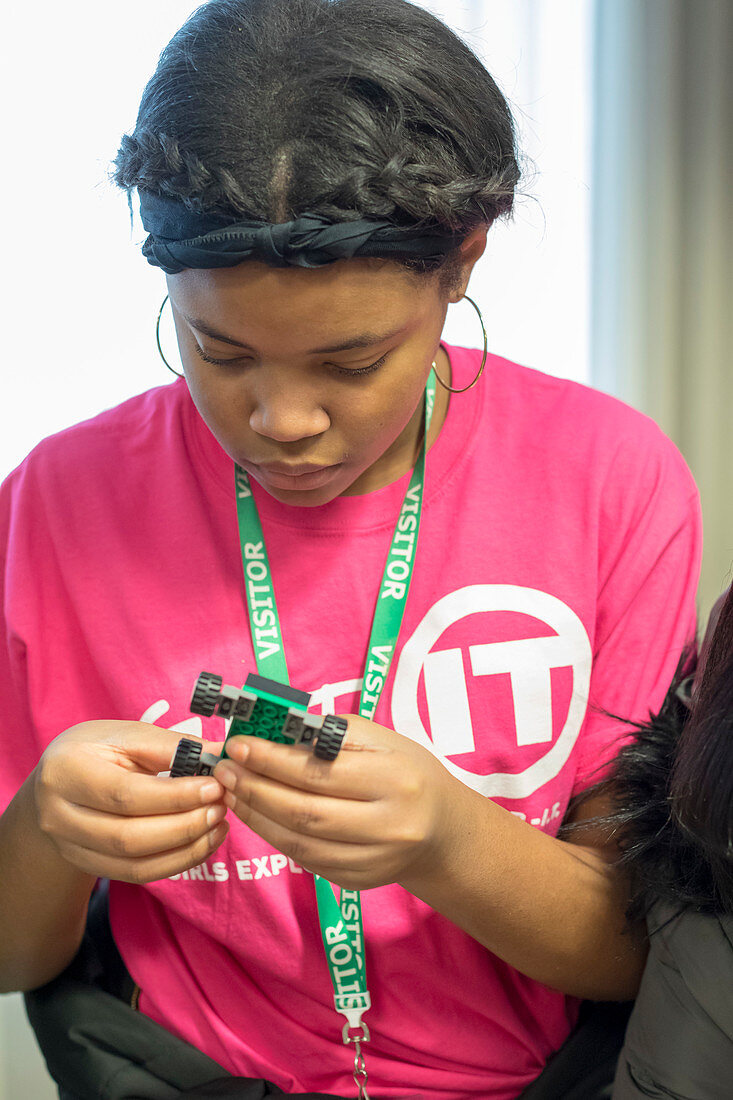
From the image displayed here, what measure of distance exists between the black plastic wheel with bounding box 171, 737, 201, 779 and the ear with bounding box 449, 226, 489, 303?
1.51 feet

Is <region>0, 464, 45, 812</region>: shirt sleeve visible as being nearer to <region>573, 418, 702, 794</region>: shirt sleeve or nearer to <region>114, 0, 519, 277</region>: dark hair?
<region>114, 0, 519, 277</region>: dark hair

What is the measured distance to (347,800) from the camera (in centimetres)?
78

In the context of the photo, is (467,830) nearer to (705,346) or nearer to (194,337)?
(194,337)

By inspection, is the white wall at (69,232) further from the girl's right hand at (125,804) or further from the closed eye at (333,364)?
the girl's right hand at (125,804)

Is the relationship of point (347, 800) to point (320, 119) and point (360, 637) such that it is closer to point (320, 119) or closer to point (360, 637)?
point (360, 637)

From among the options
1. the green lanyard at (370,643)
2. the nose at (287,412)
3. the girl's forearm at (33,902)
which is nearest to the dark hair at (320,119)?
the nose at (287,412)

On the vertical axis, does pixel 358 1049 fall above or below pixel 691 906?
below

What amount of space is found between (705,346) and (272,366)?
1754 millimetres

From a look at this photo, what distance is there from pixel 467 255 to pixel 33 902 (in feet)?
2.44

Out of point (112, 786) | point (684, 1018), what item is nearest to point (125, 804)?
point (112, 786)

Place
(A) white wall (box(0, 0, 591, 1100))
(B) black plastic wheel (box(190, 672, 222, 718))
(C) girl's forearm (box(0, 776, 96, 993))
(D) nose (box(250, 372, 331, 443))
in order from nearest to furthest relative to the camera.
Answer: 1. (B) black plastic wheel (box(190, 672, 222, 718))
2. (D) nose (box(250, 372, 331, 443))
3. (C) girl's forearm (box(0, 776, 96, 993))
4. (A) white wall (box(0, 0, 591, 1100))

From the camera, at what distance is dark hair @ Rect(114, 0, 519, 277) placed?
75 centimetres

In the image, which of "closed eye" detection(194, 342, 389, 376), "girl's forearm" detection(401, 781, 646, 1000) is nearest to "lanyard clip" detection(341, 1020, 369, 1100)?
"girl's forearm" detection(401, 781, 646, 1000)

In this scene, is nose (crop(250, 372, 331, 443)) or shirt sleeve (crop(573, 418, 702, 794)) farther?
shirt sleeve (crop(573, 418, 702, 794))
